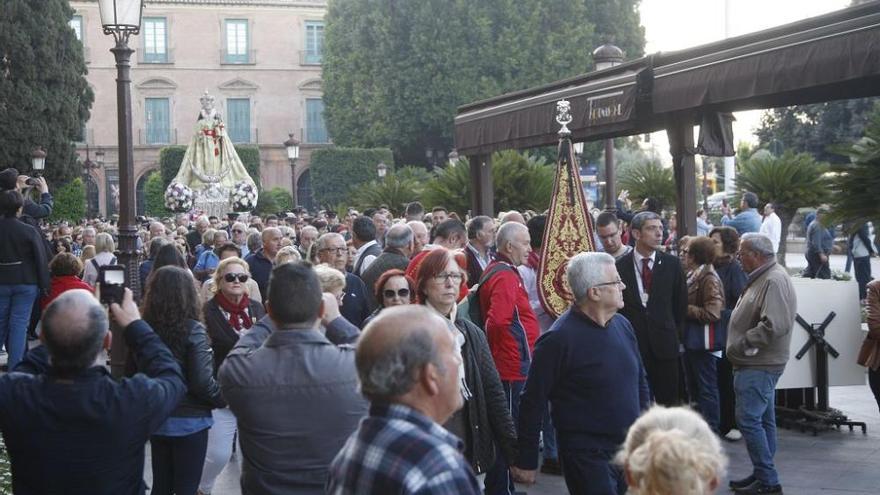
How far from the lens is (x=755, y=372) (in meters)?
8.20

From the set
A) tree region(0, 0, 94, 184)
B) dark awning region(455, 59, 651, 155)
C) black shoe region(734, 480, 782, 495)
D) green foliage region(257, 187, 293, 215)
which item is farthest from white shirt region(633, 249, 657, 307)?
green foliage region(257, 187, 293, 215)

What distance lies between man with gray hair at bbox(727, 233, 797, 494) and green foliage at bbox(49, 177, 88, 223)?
99.4ft

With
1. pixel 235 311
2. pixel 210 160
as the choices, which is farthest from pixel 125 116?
pixel 210 160

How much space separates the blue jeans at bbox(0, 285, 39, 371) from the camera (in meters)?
11.6

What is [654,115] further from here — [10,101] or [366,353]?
[10,101]

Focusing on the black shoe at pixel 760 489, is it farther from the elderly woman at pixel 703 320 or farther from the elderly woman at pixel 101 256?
the elderly woman at pixel 101 256

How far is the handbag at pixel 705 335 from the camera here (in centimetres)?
987

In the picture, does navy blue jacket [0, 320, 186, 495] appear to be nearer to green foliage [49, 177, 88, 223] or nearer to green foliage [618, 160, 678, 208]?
green foliage [618, 160, 678, 208]

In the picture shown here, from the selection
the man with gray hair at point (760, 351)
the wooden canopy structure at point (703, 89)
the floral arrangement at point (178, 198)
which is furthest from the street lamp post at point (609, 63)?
the floral arrangement at point (178, 198)

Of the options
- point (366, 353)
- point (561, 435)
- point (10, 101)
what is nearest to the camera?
point (366, 353)

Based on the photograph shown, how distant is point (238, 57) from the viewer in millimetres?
64188

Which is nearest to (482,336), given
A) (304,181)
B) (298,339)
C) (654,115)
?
(298,339)

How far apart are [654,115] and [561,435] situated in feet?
16.6

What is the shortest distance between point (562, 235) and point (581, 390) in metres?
3.50
